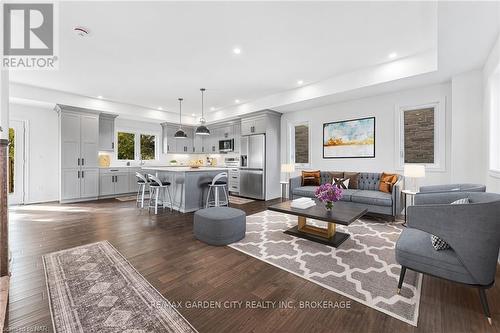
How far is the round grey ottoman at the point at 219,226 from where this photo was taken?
118 inches

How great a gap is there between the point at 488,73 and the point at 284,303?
414 cm

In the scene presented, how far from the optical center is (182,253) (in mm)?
2762

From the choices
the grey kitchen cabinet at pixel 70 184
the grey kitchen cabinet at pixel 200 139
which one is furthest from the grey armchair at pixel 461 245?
the grey kitchen cabinet at pixel 70 184

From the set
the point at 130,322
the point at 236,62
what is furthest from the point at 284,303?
the point at 236,62

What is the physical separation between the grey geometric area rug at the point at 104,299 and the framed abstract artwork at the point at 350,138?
4963mm

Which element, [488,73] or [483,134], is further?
[483,134]

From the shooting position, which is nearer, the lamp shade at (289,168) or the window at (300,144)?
the lamp shade at (289,168)

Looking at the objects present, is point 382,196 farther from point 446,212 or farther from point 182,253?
point 182,253

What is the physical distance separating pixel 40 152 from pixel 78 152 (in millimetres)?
911

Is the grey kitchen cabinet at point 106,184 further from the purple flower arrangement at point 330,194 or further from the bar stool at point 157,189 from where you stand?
the purple flower arrangement at point 330,194

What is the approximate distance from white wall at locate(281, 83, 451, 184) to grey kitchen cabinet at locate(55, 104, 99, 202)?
6.12m

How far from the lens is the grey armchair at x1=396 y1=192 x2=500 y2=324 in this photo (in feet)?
5.17

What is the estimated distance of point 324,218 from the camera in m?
2.80

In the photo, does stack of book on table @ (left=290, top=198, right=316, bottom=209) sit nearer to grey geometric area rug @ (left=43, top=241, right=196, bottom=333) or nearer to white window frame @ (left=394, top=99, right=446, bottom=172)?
grey geometric area rug @ (left=43, top=241, right=196, bottom=333)
